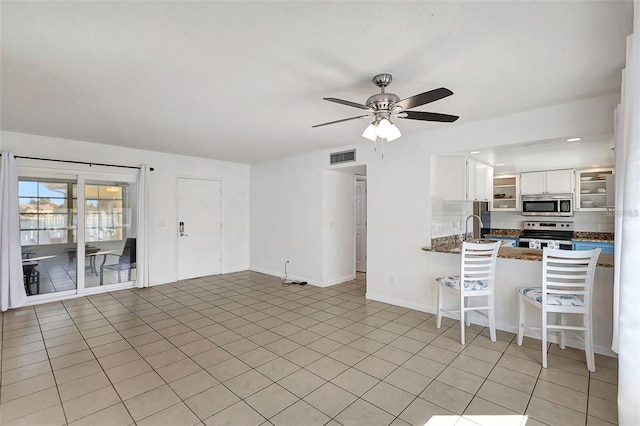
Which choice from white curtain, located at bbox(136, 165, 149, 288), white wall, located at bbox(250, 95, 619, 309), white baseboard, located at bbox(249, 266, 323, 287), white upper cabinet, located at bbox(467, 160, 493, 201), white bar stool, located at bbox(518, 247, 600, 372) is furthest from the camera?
white baseboard, located at bbox(249, 266, 323, 287)

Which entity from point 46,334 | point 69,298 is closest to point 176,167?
point 69,298

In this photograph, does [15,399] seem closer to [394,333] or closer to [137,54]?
[137,54]

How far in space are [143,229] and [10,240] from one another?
1.68 m

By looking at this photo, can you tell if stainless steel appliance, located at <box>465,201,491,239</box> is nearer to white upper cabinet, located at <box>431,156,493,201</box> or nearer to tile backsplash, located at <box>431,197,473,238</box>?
tile backsplash, located at <box>431,197,473,238</box>

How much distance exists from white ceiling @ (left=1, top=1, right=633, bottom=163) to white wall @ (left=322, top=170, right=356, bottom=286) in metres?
2.27

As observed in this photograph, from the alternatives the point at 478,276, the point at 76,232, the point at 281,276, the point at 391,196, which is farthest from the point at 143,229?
the point at 478,276

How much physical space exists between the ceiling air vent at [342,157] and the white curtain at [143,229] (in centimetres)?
337

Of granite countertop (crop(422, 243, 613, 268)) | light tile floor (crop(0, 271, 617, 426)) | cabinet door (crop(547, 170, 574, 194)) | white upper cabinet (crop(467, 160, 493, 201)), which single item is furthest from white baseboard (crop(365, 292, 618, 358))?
cabinet door (crop(547, 170, 574, 194))

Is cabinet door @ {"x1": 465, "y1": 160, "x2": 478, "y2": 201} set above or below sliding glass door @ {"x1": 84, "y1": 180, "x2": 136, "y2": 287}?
above

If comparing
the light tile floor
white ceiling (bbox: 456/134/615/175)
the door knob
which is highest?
white ceiling (bbox: 456/134/615/175)

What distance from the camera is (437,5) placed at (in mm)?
1632

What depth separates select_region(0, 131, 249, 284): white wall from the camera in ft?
15.2

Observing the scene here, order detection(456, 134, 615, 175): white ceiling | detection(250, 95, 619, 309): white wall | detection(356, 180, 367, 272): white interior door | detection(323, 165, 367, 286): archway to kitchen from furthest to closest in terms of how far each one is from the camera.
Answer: detection(356, 180, 367, 272): white interior door → detection(323, 165, 367, 286): archway to kitchen → detection(456, 134, 615, 175): white ceiling → detection(250, 95, 619, 309): white wall

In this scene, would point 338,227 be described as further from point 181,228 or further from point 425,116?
point 425,116
